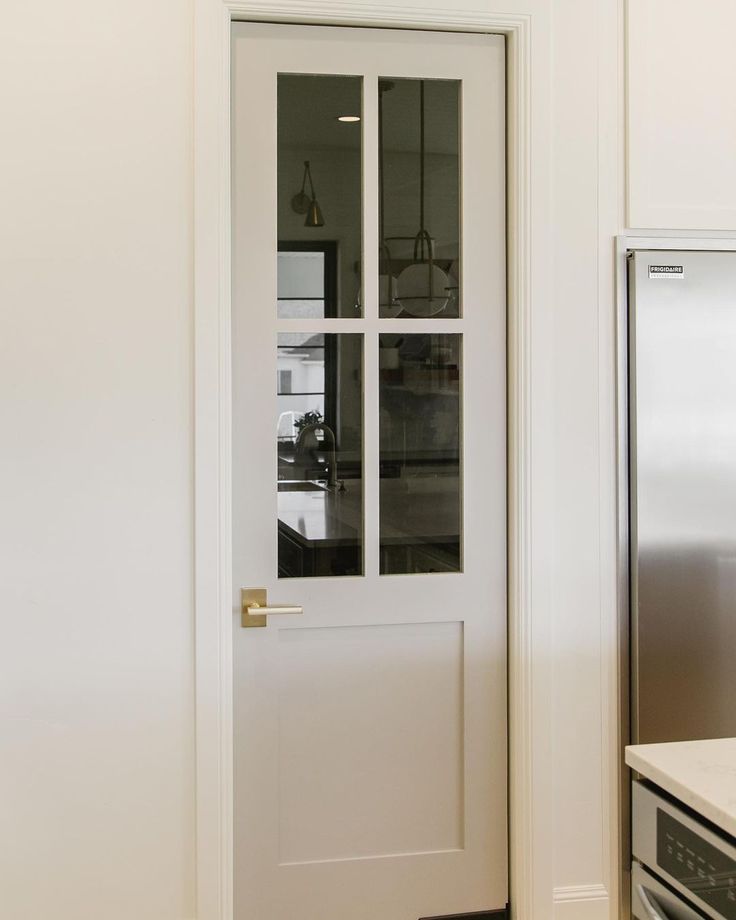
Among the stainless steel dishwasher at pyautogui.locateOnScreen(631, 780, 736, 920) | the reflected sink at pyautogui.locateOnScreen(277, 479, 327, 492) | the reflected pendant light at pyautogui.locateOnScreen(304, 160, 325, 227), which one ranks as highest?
the reflected pendant light at pyautogui.locateOnScreen(304, 160, 325, 227)

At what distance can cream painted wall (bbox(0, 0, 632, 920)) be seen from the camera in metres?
2.16

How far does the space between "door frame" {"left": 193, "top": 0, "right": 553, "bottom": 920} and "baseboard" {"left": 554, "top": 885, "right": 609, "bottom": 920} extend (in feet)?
0.10

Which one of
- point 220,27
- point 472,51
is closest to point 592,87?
point 472,51

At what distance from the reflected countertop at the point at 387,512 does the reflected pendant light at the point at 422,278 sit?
422 mm

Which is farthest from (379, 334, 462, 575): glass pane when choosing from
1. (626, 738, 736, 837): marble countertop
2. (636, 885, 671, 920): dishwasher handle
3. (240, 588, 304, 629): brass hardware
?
(636, 885, 671, 920): dishwasher handle

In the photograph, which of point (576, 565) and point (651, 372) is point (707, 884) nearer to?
point (576, 565)

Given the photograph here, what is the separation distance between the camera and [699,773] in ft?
4.33

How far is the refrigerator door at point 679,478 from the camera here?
2.36 m

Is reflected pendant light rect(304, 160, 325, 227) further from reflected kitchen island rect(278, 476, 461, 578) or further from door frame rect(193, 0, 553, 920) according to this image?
reflected kitchen island rect(278, 476, 461, 578)

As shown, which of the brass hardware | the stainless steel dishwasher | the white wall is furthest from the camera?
the brass hardware

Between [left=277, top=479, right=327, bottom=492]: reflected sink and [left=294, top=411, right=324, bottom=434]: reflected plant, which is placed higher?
[left=294, top=411, right=324, bottom=434]: reflected plant

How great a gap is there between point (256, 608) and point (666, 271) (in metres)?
1.27

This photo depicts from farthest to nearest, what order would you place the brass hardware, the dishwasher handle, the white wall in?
the brass hardware → the white wall → the dishwasher handle

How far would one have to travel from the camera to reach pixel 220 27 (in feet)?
7.24
